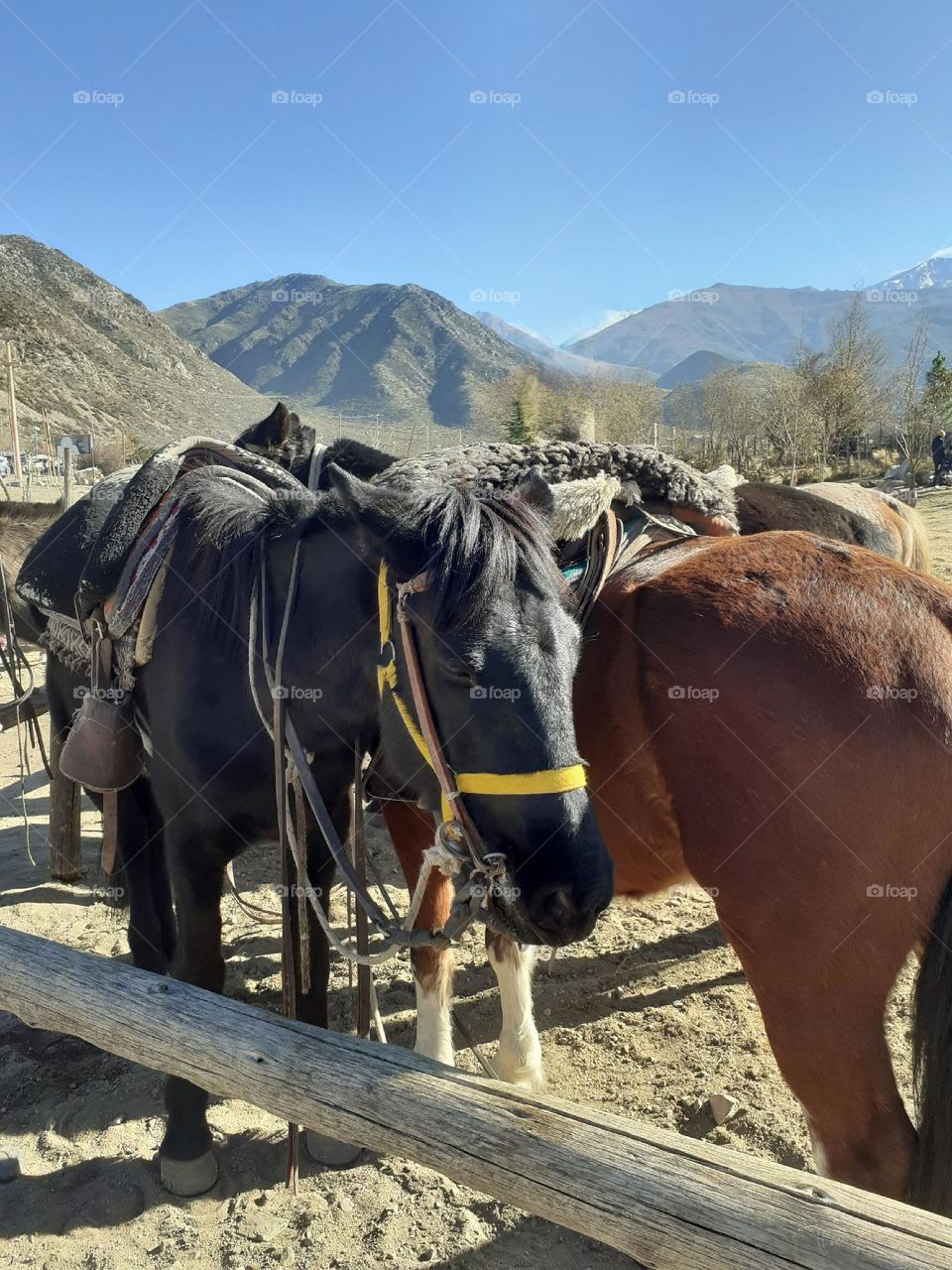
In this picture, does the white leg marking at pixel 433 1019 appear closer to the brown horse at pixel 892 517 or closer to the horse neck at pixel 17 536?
the horse neck at pixel 17 536

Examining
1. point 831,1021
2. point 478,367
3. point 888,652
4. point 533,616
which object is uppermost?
point 478,367

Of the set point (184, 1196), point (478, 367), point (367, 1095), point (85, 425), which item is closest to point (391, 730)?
point (367, 1095)

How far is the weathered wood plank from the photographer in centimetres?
123

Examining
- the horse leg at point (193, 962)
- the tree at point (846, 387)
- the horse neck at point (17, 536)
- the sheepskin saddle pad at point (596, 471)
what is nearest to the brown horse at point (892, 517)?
the sheepskin saddle pad at point (596, 471)

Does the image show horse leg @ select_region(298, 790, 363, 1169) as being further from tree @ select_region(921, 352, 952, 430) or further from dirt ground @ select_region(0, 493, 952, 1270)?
tree @ select_region(921, 352, 952, 430)

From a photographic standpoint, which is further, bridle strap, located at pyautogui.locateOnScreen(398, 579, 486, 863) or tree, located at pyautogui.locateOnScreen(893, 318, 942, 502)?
tree, located at pyautogui.locateOnScreen(893, 318, 942, 502)

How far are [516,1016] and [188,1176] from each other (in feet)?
4.28

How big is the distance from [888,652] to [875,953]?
743 millimetres

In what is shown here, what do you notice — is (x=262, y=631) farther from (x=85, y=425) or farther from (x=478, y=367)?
(x=478, y=367)

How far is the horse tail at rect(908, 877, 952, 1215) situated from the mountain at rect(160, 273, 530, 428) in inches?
3748

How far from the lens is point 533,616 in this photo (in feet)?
5.62

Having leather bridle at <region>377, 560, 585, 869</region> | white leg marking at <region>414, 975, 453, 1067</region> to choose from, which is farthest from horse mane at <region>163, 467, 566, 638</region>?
white leg marking at <region>414, 975, 453, 1067</region>

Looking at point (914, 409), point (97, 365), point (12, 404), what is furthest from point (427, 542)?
point (97, 365)

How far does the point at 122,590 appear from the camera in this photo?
8.04 ft
